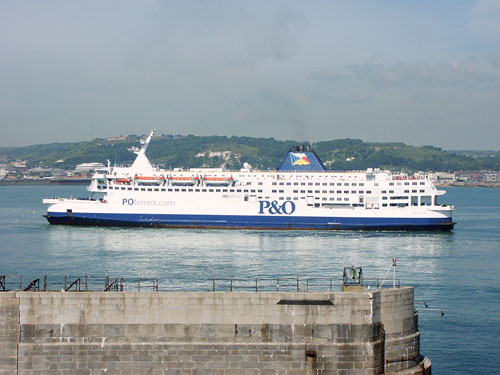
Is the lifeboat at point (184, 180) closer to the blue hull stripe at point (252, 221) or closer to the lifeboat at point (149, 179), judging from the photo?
the lifeboat at point (149, 179)

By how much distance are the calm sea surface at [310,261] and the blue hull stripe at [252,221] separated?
1.52 meters

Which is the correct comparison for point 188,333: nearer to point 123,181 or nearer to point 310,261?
point 310,261

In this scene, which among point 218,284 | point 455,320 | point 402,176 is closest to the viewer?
point 455,320

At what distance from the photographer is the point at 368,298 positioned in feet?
46.5

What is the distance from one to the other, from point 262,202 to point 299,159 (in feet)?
21.3

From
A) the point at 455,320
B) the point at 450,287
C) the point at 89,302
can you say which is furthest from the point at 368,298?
the point at 450,287

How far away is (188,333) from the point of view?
1416cm

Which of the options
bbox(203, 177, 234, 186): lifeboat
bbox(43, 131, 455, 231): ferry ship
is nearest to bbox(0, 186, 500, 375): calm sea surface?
bbox(43, 131, 455, 231): ferry ship

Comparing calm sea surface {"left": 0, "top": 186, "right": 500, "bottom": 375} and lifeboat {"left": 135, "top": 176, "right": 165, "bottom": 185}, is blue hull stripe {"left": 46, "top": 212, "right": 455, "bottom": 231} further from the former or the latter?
lifeboat {"left": 135, "top": 176, "right": 165, "bottom": 185}

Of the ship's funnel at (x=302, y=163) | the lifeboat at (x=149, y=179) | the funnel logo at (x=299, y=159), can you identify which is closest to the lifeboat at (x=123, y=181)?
the lifeboat at (x=149, y=179)

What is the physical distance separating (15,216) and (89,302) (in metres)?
57.4

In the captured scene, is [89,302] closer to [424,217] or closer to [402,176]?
[424,217]

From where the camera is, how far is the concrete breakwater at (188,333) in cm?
1402

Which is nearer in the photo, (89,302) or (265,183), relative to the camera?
(89,302)
